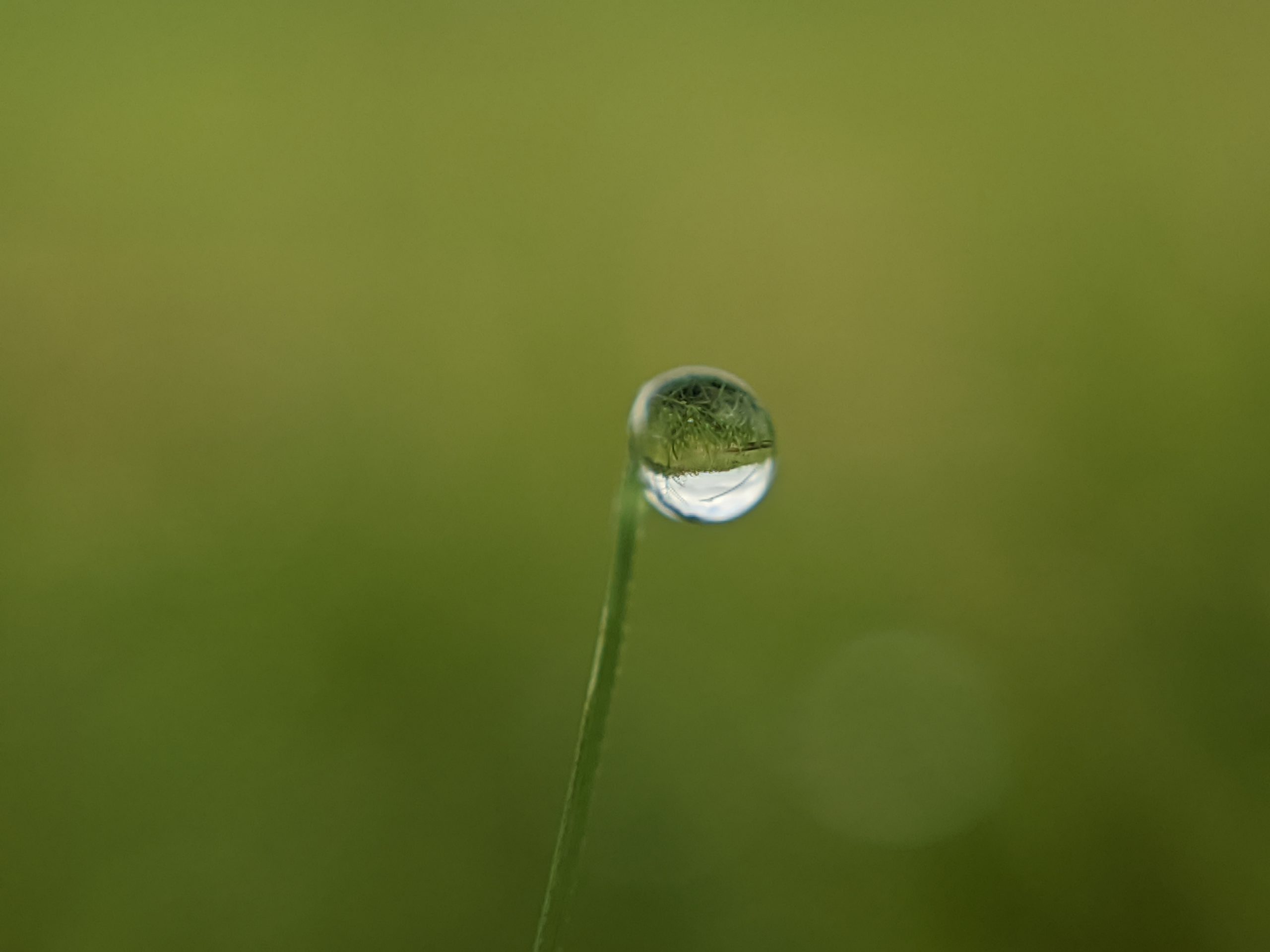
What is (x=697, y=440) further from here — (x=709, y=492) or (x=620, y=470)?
(x=620, y=470)

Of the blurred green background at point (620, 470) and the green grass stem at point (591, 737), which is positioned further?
the blurred green background at point (620, 470)

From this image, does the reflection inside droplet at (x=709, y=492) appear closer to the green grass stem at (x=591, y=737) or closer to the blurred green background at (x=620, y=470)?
the green grass stem at (x=591, y=737)

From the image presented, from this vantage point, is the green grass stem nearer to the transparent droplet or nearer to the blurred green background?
the transparent droplet

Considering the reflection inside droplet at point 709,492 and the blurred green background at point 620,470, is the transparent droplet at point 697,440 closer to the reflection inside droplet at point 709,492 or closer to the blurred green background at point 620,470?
the reflection inside droplet at point 709,492

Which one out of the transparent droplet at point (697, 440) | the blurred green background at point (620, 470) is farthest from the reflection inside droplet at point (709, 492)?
the blurred green background at point (620, 470)

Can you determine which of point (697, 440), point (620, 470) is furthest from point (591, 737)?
point (620, 470)

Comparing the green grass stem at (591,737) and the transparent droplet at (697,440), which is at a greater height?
the transparent droplet at (697,440)
